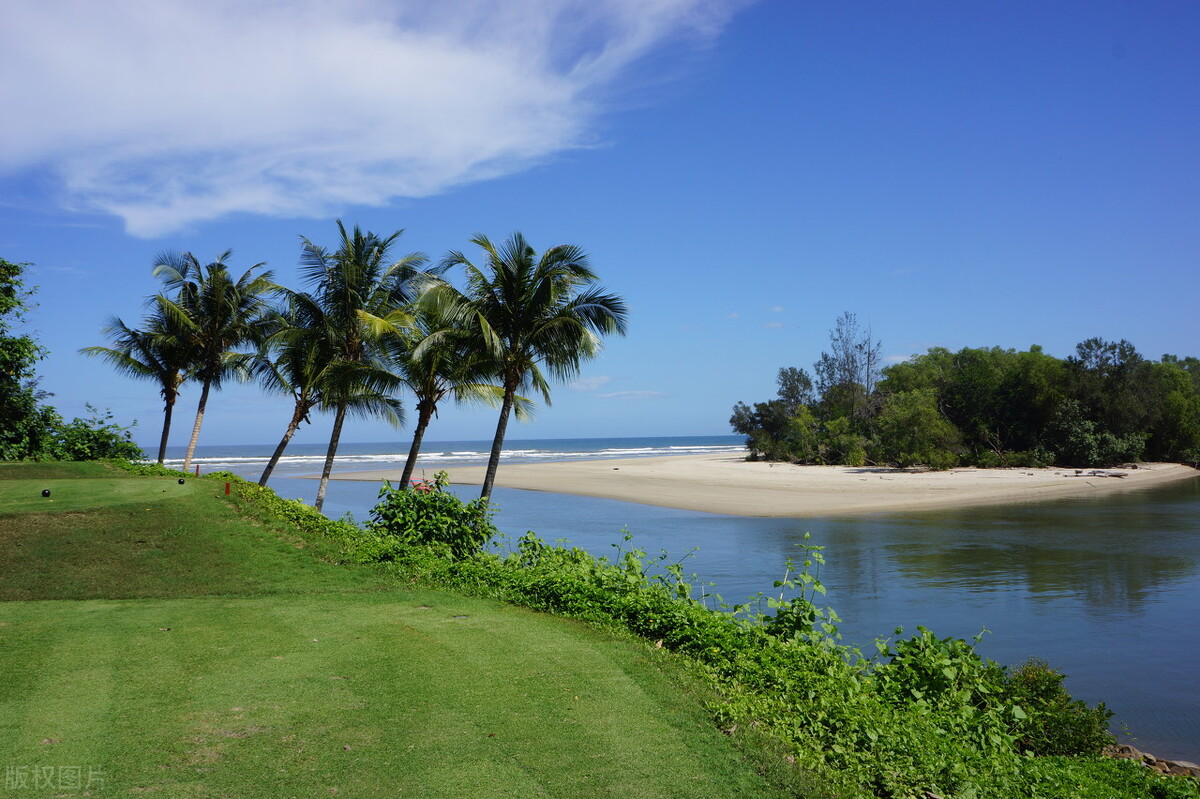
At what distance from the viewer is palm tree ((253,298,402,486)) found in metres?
18.7

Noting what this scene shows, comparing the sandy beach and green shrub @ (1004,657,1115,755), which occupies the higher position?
the sandy beach

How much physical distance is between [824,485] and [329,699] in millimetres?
34849

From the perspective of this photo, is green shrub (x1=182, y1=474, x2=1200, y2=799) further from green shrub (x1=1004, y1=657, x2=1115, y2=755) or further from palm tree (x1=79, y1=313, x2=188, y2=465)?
palm tree (x1=79, y1=313, x2=188, y2=465)

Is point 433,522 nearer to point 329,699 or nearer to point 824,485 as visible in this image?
point 329,699

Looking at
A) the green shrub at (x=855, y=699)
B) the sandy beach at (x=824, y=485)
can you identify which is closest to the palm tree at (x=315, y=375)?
the green shrub at (x=855, y=699)

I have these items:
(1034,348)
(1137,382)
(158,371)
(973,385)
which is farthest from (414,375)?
(1034,348)

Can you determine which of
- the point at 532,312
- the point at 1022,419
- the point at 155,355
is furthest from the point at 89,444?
the point at 1022,419

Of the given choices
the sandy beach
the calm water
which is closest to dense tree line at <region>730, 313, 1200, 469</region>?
the sandy beach

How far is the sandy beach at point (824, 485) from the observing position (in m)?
31.2

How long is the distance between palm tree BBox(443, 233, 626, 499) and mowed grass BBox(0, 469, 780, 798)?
7.60 m

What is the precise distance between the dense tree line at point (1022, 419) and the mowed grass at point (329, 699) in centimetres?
4270

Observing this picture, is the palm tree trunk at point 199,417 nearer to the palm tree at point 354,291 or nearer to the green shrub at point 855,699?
the palm tree at point 354,291

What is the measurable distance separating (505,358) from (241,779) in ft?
40.4

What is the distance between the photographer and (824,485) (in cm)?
Result: 3772
